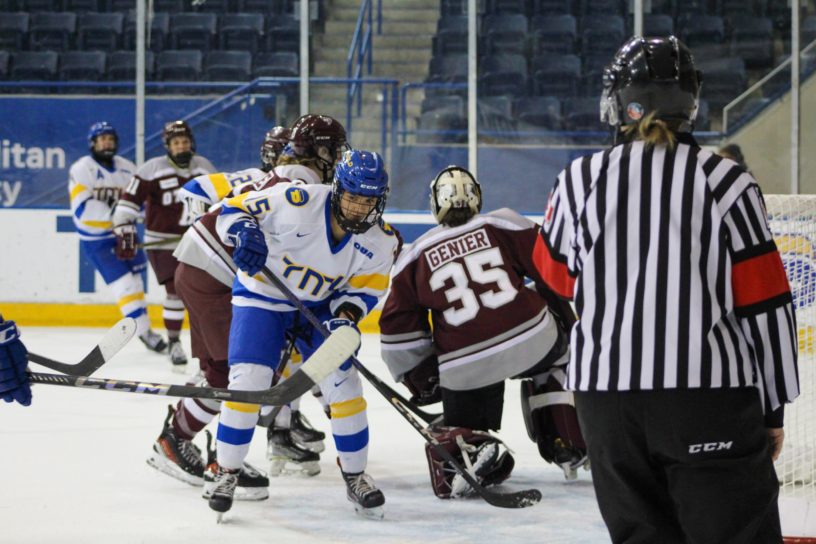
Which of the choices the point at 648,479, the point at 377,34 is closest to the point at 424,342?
the point at 648,479

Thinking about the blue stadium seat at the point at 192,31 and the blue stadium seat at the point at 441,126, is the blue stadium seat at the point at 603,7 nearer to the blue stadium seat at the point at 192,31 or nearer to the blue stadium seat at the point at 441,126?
the blue stadium seat at the point at 441,126

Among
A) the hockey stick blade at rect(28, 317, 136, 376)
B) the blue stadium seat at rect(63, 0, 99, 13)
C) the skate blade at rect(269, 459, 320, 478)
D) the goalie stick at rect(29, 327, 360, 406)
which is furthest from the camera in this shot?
the blue stadium seat at rect(63, 0, 99, 13)

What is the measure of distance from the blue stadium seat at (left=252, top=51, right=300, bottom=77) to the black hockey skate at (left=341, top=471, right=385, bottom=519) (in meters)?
4.40

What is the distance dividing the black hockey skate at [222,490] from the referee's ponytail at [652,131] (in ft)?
5.34

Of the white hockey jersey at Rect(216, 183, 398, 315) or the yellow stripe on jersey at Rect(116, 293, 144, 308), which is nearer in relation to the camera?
the white hockey jersey at Rect(216, 183, 398, 315)

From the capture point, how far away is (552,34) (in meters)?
6.91

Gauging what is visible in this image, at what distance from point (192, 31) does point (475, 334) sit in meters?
4.64

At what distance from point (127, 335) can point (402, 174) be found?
4106mm

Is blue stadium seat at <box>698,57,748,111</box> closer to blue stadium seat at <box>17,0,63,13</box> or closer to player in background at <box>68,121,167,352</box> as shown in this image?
player in background at <box>68,121,167,352</box>

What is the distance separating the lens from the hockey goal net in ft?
8.91

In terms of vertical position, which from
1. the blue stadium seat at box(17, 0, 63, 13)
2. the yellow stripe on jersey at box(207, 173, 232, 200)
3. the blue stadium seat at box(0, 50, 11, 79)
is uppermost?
the blue stadium seat at box(17, 0, 63, 13)

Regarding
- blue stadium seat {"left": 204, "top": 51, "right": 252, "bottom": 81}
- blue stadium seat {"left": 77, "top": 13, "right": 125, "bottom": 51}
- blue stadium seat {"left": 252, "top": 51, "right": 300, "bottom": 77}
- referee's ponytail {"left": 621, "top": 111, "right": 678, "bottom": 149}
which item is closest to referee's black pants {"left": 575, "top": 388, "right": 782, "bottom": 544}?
referee's ponytail {"left": 621, "top": 111, "right": 678, "bottom": 149}

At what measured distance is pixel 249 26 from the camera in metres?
7.27

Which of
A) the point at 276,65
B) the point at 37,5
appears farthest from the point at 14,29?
the point at 276,65
